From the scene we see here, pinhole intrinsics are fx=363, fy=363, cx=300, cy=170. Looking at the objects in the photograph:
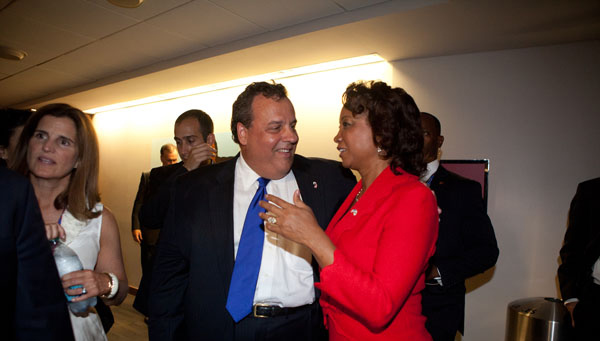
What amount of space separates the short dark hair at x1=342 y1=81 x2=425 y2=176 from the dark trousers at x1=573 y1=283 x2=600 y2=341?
135cm

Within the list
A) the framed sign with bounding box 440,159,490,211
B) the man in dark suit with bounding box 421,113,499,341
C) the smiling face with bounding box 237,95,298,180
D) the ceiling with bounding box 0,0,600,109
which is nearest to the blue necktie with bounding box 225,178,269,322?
the smiling face with bounding box 237,95,298,180

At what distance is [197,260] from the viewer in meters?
1.73

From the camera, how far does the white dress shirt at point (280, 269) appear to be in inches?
67.0

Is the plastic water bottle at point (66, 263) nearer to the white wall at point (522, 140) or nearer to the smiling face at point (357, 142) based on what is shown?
the smiling face at point (357, 142)

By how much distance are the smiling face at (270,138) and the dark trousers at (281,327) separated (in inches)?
27.5

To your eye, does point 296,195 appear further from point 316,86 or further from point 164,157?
point 164,157

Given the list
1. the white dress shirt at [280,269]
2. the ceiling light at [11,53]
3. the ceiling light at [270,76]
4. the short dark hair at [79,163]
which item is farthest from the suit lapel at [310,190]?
the ceiling light at [11,53]

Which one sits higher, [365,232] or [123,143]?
[123,143]

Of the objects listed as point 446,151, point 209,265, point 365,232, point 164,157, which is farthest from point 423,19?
point 164,157

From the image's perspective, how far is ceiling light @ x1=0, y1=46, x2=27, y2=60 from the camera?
4379 mm

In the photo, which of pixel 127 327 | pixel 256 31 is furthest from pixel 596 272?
pixel 127 327

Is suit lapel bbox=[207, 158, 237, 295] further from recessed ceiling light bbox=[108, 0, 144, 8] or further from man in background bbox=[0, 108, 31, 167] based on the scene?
recessed ceiling light bbox=[108, 0, 144, 8]

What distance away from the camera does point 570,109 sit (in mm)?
3260

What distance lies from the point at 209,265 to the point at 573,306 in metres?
2.09
